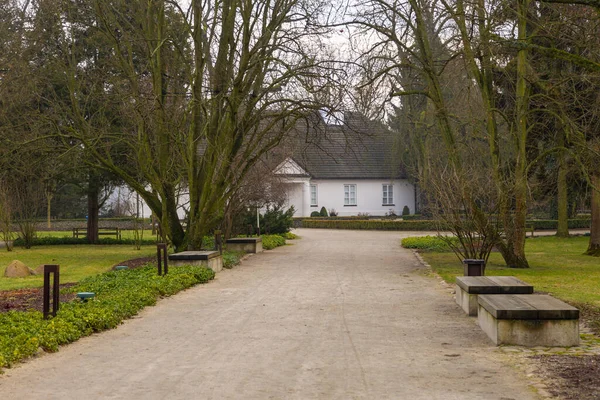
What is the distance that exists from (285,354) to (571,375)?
3.18 meters

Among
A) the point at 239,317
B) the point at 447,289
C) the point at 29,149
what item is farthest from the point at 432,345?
the point at 29,149

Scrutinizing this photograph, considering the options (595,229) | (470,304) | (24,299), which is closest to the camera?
(470,304)

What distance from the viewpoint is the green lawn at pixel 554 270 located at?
16578 mm

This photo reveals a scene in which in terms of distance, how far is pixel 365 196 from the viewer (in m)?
67.1

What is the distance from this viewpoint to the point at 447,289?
17000 mm

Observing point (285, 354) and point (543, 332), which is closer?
point (285, 354)

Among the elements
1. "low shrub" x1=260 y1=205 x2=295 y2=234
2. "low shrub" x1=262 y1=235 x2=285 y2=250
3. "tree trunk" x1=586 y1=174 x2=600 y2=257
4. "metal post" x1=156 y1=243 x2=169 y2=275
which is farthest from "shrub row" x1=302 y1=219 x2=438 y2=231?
"metal post" x1=156 y1=243 x2=169 y2=275

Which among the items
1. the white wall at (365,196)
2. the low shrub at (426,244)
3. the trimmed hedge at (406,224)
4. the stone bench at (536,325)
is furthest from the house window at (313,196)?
the stone bench at (536,325)

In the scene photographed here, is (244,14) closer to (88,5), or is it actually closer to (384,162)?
(88,5)

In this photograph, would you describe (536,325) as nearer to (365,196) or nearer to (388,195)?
(365,196)

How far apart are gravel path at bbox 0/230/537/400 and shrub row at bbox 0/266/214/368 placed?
21 centimetres

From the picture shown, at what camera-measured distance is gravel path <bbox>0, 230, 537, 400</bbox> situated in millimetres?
7512

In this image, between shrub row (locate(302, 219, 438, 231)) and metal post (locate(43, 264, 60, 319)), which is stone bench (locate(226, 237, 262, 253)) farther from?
shrub row (locate(302, 219, 438, 231))

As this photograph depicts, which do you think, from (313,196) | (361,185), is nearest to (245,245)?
(313,196)
